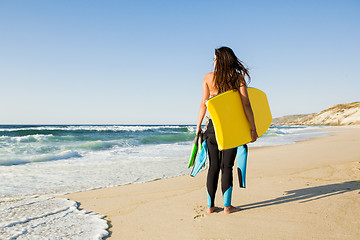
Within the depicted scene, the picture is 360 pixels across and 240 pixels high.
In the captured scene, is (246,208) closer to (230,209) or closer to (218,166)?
(230,209)

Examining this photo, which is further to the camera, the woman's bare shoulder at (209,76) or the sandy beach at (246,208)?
the woman's bare shoulder at (209,76)

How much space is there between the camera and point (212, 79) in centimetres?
257

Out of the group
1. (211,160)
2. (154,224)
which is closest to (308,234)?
(211,160)

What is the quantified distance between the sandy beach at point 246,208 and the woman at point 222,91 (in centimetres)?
29

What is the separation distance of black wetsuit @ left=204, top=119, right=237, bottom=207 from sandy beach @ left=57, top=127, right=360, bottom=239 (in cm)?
19

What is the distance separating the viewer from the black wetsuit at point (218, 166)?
8.52ft

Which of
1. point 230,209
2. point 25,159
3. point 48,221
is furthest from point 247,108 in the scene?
point 25,159

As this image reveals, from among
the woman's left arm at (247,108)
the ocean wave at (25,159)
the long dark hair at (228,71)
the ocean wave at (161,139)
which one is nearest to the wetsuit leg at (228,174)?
the woman's left arm at (247,108)

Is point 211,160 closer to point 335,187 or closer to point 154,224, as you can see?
point 154,224

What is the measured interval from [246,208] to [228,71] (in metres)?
1.40

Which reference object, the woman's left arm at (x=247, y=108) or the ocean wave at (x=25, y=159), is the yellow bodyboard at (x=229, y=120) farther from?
the ocean wave at (x=25, y=159)

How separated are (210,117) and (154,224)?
112cm

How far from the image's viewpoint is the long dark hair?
243cm

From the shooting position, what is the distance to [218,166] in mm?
2689
